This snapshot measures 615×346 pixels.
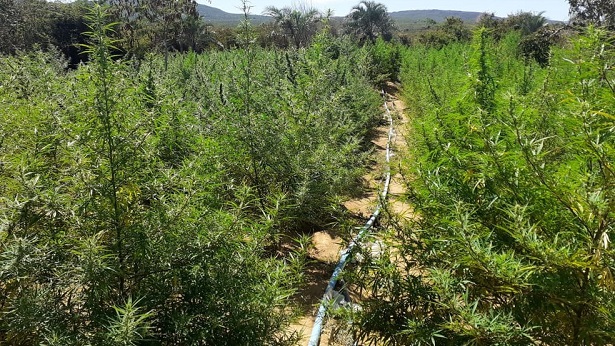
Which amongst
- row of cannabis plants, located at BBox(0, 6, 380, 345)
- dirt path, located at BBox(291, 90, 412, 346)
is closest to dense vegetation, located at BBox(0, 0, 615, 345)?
row of cannabis plants, located at BBox(0, 6, 380, 345)

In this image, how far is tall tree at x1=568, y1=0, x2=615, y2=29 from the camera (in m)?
22.2

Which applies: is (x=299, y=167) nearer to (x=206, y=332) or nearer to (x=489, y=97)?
(x=489, y=97)

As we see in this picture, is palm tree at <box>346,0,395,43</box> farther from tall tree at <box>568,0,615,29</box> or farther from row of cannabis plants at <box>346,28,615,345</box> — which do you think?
row of cannabis plants at <box>346,28,615,345</box>

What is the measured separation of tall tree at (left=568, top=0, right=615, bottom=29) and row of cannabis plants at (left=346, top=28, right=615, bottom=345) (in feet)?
79.9

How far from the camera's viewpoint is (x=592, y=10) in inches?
930

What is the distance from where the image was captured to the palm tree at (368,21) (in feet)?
134

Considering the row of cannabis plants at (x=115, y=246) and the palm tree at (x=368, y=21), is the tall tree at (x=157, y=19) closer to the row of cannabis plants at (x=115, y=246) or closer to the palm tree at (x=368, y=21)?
the palm tree at (x=368, y=21)

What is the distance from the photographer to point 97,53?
2145 mm

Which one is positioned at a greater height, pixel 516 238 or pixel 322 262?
pixel 516 238

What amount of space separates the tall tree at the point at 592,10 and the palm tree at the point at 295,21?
1850 centimetres

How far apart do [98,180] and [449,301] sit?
5.80 feet

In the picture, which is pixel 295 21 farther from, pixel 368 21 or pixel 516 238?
pixel 516 238

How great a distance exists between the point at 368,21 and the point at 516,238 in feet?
141

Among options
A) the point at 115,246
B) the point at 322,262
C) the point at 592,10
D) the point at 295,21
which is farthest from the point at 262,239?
the point at 295,21
